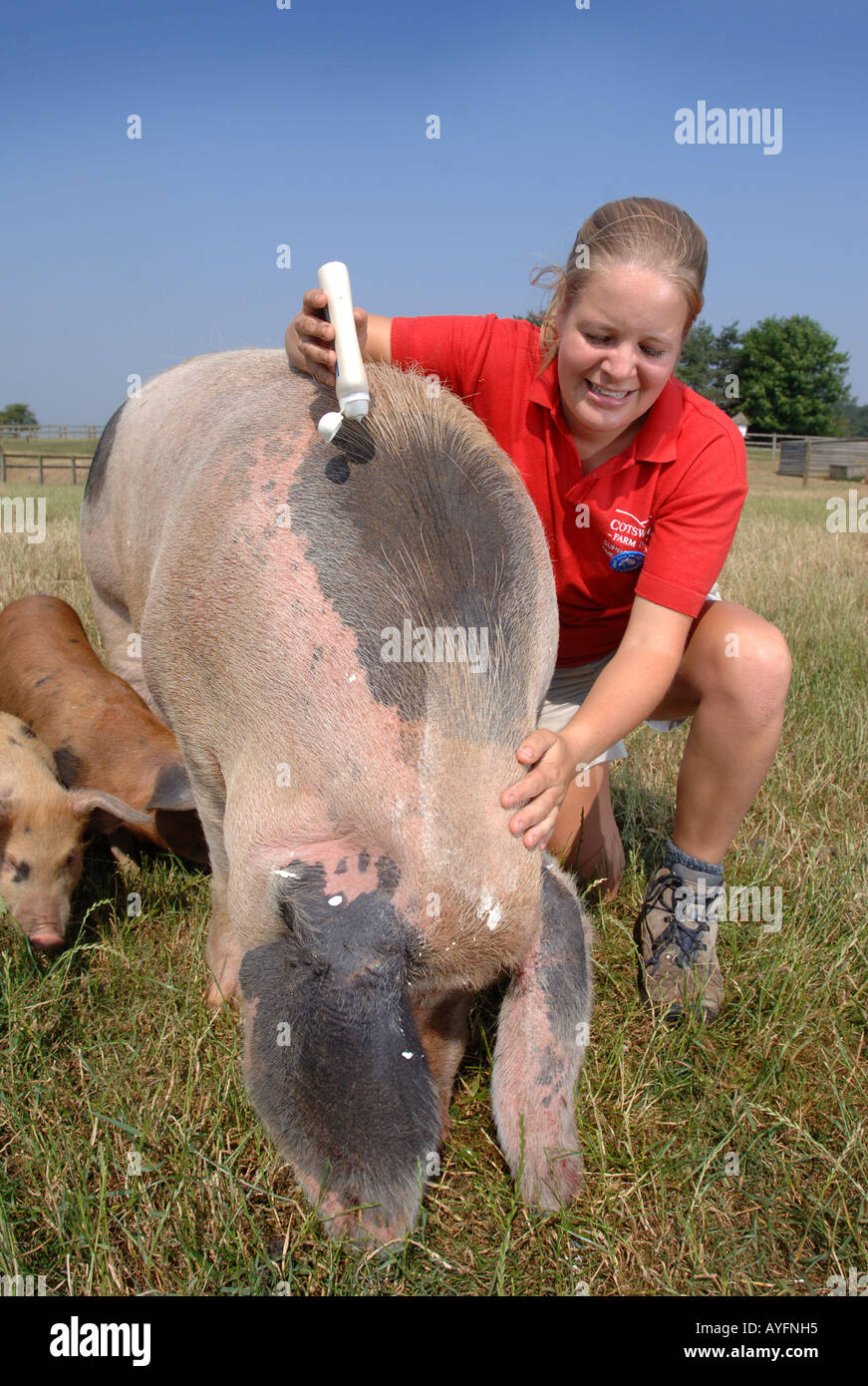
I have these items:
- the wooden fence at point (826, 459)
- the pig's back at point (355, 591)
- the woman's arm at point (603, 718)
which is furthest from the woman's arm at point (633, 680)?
the wooden fence at point (826, 459)

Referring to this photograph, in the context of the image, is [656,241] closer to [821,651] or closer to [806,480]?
[821,651]

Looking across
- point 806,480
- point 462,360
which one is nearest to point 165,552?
point 462,360

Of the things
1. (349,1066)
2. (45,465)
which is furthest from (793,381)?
(349,1066)

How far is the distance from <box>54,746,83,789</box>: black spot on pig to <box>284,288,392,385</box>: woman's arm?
2.02m

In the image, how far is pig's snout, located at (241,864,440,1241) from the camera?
178 centimetres

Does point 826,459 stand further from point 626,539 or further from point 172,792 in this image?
point 172,792

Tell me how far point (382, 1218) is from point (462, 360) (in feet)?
7.23

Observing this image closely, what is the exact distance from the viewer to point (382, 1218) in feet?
5.93

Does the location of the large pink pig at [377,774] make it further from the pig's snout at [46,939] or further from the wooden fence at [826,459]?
the wooden fence at [826,459]

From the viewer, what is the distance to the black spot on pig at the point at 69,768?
3.96 metres

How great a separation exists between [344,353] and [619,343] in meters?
0.81

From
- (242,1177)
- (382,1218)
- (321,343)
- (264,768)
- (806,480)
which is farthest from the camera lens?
(806,480)

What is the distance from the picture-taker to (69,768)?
13.0 feet

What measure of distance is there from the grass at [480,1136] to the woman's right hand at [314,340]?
5.59 feet
